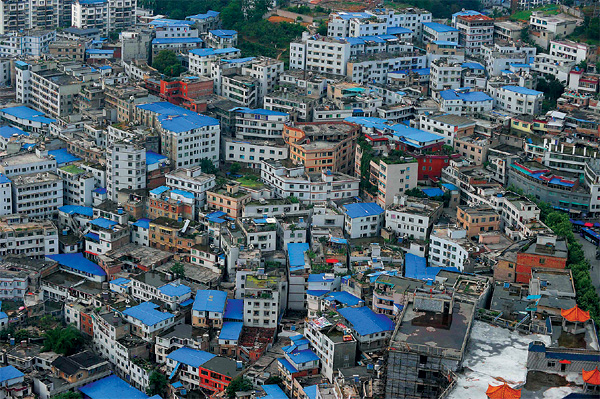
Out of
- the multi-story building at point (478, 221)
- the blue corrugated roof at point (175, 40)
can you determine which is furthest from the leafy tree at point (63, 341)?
the blue corrugated roof at point (175, 40)

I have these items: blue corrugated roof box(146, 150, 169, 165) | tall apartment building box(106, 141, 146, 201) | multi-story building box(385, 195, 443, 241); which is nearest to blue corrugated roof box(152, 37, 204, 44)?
blue corrugated roof box(146, 150, 169, 165)

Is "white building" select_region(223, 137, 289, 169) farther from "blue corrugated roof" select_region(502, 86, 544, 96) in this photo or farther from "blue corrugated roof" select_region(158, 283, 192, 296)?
"blue corrugated roof" select_region(502, 86, 544, 96)

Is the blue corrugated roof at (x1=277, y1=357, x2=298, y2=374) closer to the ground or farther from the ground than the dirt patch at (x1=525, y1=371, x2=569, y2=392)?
closer to the ground

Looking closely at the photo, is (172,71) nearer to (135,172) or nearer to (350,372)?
(135,172)

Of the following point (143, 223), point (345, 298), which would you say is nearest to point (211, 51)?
point (143, 223)

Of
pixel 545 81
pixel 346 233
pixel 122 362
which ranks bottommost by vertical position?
pixel 122 362

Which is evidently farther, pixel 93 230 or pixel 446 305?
pixel 93 230

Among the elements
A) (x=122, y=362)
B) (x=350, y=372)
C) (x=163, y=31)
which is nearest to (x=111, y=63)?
(x=163, y=31)
